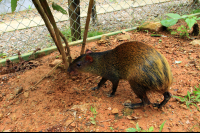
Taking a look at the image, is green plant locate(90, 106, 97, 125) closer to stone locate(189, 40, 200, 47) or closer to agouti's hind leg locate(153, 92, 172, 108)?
agouti's hind leg locate(153, 92, 172, 108)

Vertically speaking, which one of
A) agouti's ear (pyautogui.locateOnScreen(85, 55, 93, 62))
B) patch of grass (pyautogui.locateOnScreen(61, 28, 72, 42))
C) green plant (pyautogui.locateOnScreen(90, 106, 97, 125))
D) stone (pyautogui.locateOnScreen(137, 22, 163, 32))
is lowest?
green plant (pyautogui.locateOnScreen(90, 106, 97, 125))

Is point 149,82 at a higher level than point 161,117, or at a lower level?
higher

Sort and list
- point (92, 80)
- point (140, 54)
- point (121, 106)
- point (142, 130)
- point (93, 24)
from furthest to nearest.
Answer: point (93, 24) < point (92, 80) < point (121, 106) < point (140, 54) < point (142, 130)

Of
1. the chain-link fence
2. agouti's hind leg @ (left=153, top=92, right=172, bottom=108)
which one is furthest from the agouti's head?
the chain-link fence

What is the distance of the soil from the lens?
7.55 feet

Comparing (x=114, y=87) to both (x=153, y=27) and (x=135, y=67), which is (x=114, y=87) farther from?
(x=153, y=27)

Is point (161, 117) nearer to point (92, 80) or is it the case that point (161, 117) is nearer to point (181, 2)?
point (92, 80)

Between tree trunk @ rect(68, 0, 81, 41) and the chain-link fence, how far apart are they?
0.10 meters

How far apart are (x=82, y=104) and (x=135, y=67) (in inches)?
43.9

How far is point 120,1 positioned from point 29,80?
604cm

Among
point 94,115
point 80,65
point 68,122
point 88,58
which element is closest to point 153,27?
point 88,58

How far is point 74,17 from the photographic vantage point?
15.1ft

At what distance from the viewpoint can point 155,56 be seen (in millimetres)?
2463

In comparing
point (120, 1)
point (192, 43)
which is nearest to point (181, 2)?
point (120, 1)
